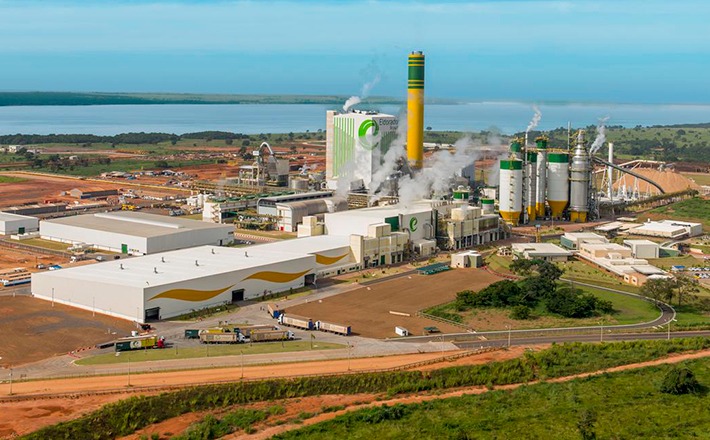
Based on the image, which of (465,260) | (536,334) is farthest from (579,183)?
(536,334)

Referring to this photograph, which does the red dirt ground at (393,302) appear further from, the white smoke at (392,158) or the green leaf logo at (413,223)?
the white smoke at (392,158)

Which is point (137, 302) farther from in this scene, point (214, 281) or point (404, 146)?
point (404, 146)

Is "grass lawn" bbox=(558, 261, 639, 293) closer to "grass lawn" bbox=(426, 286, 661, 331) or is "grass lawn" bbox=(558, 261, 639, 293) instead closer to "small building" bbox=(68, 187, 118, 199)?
"grass lawn" bbox=(426, 286, 661, 331)

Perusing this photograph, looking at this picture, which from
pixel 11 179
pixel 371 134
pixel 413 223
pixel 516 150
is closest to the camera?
pixel 413 223

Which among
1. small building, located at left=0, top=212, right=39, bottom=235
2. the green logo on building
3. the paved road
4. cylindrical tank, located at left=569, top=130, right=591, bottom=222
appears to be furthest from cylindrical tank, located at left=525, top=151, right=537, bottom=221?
small building, located at left=0, top=212, right=39, bottom=235

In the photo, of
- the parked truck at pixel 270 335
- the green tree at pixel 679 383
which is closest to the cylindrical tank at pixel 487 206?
the parked truck at pixel 270 335

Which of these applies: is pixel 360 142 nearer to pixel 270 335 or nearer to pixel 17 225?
pixel 17 225

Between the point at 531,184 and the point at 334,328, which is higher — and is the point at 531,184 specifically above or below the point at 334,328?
above
